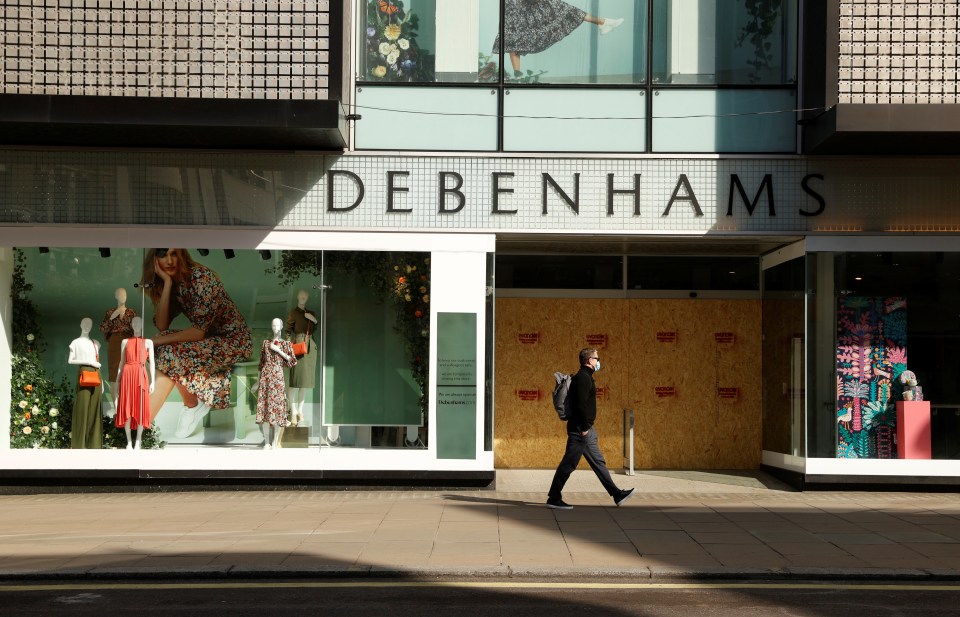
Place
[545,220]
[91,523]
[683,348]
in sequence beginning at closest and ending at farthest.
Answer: [91,523] → [545,220] → [683,348]

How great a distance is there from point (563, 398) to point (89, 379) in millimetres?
6249

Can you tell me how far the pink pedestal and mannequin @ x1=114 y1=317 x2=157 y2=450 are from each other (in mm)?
9591

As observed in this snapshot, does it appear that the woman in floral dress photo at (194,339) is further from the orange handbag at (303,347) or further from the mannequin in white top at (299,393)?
the mannequin in white top at (299,393)

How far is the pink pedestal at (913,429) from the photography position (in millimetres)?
13859

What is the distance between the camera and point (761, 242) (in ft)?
48.1

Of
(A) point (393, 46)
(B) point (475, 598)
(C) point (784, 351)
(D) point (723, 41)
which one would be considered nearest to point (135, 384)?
(A) point (393, 46)

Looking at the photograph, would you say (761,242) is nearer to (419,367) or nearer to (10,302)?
(419,367)

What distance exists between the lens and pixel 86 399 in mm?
14086

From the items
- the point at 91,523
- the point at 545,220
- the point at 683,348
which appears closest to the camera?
the point at 91,523

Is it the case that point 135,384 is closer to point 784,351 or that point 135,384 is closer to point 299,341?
point 299,341

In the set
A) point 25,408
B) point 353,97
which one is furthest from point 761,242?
point 25,408

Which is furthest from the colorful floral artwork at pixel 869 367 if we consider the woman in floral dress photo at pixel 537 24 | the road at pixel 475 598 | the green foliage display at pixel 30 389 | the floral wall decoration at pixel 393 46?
the green foliage display at pixel 30 389

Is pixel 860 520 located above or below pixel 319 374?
below

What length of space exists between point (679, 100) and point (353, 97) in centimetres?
414
